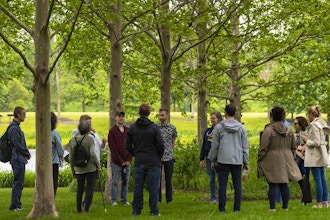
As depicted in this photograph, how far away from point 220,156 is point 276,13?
8.06m

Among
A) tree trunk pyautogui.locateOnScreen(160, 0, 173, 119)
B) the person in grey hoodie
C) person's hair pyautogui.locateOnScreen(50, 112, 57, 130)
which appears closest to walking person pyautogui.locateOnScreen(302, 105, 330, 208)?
the person in grey hoodie

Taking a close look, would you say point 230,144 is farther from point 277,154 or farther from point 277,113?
point 277,113

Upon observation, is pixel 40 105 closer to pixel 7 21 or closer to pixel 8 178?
pixel 7 21

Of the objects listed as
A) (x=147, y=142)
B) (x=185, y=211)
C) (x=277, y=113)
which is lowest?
(x=185, y=211)

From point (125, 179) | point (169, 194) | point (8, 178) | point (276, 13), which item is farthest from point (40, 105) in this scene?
point (8, 178)

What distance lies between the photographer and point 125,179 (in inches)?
483

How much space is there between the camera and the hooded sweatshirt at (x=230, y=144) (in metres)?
10.2

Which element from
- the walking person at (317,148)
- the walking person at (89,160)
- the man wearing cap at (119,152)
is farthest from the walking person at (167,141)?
the walking person at (317,148)

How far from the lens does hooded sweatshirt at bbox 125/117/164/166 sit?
10.2 meters

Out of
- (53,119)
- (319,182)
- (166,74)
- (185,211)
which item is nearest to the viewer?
(319,182)

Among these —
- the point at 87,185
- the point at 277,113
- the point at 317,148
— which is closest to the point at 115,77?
the point at 87,185

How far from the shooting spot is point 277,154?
33.2ft

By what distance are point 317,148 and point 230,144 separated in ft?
5.84

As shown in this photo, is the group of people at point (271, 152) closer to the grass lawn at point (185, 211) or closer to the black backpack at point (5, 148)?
the grass lawn at point (185, 211)
